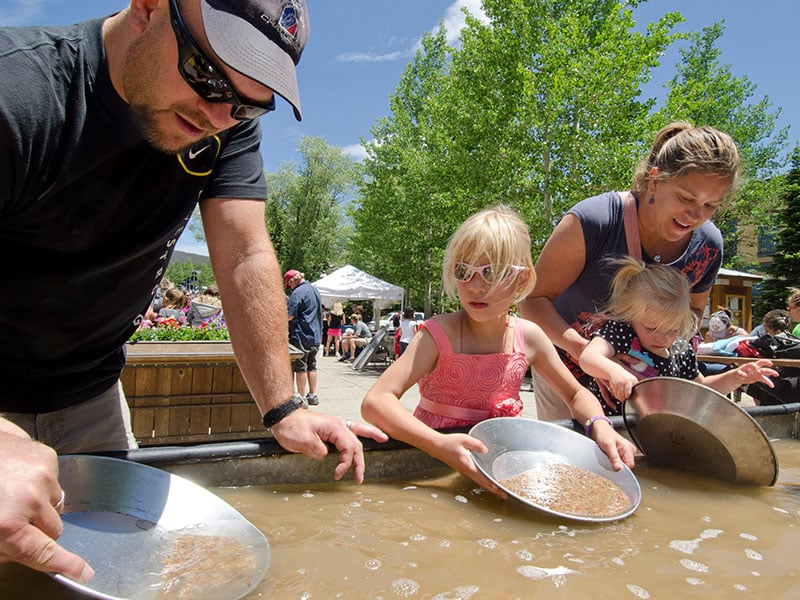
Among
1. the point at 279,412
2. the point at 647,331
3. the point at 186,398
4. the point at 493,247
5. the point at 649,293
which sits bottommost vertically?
the point at 186,398

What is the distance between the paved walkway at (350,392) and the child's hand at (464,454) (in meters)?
4.62

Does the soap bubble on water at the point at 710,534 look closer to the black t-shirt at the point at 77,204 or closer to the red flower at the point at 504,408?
the red flower at the point at 504,408

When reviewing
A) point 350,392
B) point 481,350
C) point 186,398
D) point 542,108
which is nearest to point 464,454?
point 481,350

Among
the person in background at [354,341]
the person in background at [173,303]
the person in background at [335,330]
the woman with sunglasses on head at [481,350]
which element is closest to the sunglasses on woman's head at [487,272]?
the woman with sunglasses on head at [481,350]

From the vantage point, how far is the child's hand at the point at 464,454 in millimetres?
1479

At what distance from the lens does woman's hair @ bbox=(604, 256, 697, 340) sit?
2.17m

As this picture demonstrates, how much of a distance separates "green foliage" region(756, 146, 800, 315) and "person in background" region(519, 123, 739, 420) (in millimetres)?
26217

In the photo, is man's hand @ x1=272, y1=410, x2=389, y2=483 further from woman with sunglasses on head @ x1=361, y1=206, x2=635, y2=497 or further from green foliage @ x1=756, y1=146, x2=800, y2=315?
green foliage @ x1=756, y1=146, x2=800, y2=315

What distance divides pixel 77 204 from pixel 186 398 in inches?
129

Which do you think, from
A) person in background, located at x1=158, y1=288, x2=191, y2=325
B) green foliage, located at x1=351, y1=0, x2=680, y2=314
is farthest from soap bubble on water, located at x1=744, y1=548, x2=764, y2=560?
green foliage, located at x1=351, y1=0, x2=680, y2=314

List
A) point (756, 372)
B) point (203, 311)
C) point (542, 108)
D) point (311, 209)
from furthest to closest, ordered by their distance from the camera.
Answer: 1. point (311, 209)
2. point (542, 108)
3. point (203, 311)
4. point (756, 372)

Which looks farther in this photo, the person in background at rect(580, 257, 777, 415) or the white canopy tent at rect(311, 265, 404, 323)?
the white canopy tent at rect(311, 265, 404, 323)

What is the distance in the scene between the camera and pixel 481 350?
209cm

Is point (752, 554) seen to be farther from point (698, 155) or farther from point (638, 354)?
point (698, 155)
